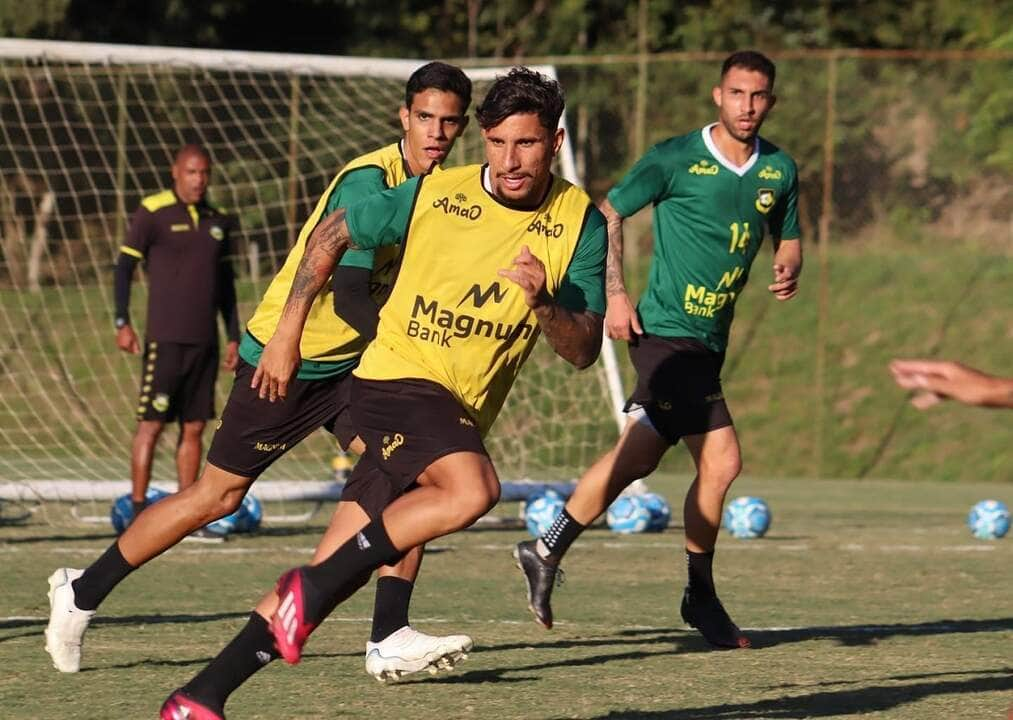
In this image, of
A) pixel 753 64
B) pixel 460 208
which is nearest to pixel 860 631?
pixel 753 64


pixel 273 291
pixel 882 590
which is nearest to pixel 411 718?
pixel 273 291

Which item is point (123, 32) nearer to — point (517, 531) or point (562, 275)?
point (517, 531)

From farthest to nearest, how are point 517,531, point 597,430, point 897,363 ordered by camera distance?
point 597,430 < point 517,531 < point 897,363

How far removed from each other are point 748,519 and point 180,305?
3.67 m

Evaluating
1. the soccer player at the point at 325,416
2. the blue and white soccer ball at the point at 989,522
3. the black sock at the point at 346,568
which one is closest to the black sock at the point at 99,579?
the soccer player at the point at 325,416

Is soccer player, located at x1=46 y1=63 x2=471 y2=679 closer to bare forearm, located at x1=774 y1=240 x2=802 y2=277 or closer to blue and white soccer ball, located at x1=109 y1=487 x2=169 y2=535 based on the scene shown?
bare forearm, located at x1=774 y1=240 x2=802 y2=277

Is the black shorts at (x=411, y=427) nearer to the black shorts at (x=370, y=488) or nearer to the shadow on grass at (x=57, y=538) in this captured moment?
the black shorts at (x=370, y=488)

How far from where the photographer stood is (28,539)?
35.1 feet

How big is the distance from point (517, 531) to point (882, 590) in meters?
3.44

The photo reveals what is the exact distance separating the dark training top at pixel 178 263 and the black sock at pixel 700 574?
14.3 feet

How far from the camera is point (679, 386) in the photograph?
7477 mm

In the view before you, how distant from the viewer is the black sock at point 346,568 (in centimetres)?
479

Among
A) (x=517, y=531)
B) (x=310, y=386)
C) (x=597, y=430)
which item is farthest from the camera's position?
(x=597, y=430)

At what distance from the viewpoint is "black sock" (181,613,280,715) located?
4.76 m
